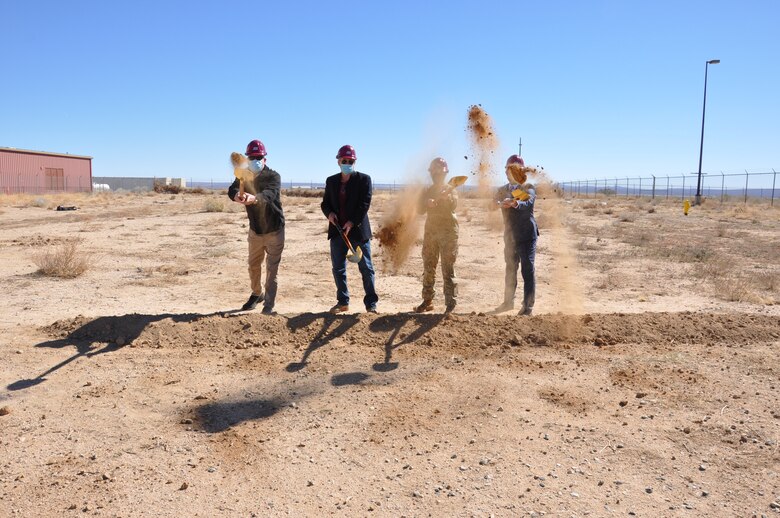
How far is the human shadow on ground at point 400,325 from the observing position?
6.30m

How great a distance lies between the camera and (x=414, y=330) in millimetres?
6559

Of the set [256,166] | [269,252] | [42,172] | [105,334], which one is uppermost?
[42,172]

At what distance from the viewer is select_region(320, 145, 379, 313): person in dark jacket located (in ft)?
22.4

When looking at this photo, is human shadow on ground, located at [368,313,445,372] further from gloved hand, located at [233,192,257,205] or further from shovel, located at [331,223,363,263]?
gloved hand, located at [233,192,257,205]

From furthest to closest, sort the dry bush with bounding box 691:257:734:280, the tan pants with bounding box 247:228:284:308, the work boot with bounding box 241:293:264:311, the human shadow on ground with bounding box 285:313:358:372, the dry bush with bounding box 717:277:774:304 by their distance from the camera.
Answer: the dry bush with bounding box 691:257:734:280 < the dry bush with bounding box 717:277:774:304 < the work boot with bounding box 241:293:264:311 < the tan pants with bounding box 247:228:284:308 < the human shadow on ground with bounding box 285:313:358:372

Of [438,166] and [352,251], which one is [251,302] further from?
[438,166]

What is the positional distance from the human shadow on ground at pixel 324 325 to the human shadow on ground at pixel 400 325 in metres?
0.27

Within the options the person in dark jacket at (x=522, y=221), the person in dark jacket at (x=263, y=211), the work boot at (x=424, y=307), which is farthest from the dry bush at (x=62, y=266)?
the person in dark jacket at (x=522, y=221)

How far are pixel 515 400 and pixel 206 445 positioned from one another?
92.8 inches

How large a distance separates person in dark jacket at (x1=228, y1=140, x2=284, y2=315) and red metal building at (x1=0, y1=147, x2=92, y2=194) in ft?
144

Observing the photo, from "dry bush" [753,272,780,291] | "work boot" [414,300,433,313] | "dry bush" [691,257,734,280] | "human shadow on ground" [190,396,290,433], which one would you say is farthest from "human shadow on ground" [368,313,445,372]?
"dry bush" [691,257,734,280]

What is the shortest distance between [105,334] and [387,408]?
11.1 feet

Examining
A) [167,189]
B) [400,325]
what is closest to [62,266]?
[400,325]

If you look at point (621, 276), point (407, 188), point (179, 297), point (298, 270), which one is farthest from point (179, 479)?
point (621, 276)
